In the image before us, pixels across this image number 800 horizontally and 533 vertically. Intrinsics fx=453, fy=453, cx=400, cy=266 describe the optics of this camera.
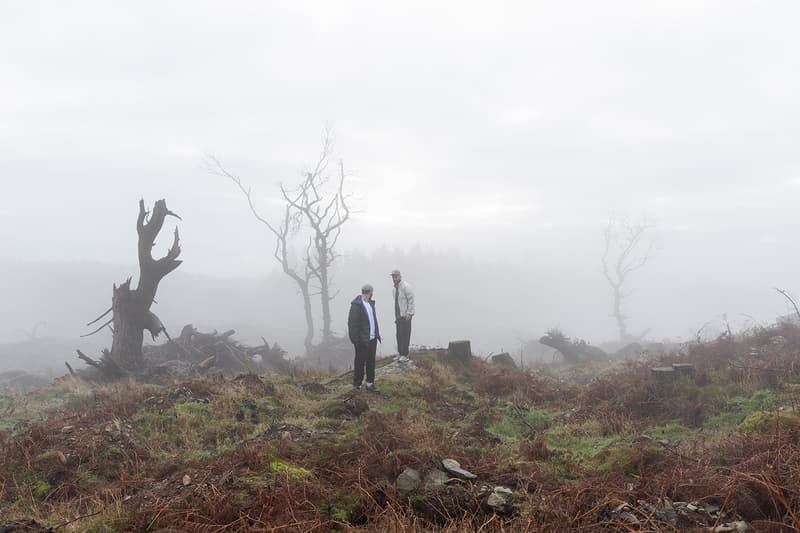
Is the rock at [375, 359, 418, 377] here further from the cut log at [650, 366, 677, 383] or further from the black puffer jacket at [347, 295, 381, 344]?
the cut log at [650, 366, 677, 383]

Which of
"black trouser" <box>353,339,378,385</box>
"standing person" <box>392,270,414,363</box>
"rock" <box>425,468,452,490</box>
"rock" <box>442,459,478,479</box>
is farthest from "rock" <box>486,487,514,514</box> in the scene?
"standing person" <box>392,270,414,363</box>

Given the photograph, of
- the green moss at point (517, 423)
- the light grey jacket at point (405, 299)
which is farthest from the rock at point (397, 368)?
the green moss at point (517, 423)

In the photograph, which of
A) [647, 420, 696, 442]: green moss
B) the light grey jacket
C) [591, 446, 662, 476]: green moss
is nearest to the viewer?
[591, 446, 662, 476]: green moss

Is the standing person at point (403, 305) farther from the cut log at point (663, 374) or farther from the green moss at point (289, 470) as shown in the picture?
the green moss at point (289, 470)

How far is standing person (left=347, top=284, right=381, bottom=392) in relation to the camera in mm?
9406

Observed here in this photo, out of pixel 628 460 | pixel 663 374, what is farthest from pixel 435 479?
pixel 663 374

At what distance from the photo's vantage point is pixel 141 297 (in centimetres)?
1489

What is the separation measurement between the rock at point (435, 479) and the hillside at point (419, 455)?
0.03 meters

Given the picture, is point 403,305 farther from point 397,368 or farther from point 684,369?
point 684,369

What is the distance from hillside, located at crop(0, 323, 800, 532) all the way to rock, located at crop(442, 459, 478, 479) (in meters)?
0.07

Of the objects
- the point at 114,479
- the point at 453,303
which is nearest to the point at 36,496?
the point at 114,479

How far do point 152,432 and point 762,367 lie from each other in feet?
37.2

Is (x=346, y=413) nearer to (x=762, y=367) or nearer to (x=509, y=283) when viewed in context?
(x=762, y=367)

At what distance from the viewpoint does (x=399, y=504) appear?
160 inches
